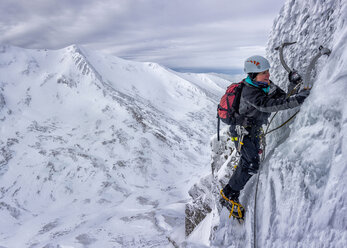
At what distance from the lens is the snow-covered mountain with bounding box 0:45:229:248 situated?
3118 inches

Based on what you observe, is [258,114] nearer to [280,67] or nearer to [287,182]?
[287,182]

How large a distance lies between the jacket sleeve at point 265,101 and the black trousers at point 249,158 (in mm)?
934

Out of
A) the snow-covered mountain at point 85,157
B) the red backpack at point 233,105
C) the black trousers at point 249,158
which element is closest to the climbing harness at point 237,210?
the black trousers at point 249,158

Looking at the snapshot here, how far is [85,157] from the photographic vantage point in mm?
131750

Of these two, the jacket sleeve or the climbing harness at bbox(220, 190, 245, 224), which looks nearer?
the jacket sleeve

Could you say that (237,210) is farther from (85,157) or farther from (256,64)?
(85,157)

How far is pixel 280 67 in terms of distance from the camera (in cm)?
756

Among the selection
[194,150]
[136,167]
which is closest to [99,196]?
[136,167]

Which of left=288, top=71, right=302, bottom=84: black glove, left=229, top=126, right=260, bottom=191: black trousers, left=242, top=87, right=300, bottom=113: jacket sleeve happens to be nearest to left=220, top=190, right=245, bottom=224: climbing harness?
left=229, top=126, right=260, bottom=191: black trousers

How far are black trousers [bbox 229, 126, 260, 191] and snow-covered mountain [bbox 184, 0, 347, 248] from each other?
12.1 inches

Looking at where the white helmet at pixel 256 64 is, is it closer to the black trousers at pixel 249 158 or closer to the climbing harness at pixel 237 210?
the black trousers at pixel 249 158

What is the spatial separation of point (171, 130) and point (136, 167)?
43868 mm

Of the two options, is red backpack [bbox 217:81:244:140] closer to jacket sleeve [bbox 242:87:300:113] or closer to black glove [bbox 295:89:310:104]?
jacket sleeve [bbox 242:87:300:113]

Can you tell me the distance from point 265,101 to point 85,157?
454 feet
